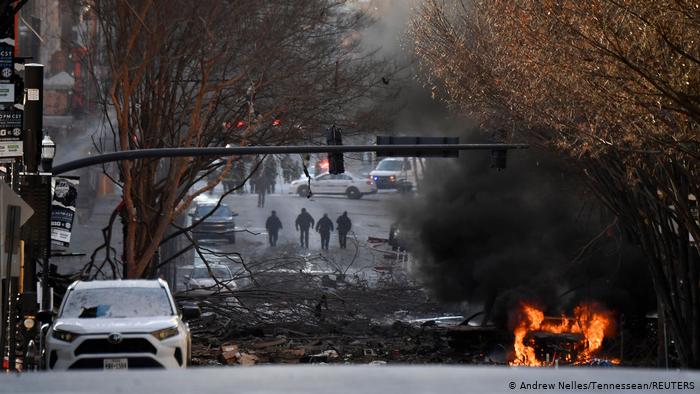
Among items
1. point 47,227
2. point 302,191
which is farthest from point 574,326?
point 302,191

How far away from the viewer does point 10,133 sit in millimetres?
18766

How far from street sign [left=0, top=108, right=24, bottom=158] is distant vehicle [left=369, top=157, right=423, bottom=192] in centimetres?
3836

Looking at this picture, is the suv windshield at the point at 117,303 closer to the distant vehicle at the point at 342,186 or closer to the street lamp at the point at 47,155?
the street lamp at the point at 47,155

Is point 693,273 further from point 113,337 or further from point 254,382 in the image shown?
point 254,382

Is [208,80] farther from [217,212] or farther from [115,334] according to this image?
[217,212]

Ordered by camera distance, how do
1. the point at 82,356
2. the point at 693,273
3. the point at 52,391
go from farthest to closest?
the point at 693,273, the point at 82,356, the point at 52,391

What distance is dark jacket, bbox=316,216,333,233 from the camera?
49500mm

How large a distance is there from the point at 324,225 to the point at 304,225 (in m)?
0.96

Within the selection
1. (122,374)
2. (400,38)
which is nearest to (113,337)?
(122,374)

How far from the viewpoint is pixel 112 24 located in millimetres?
29281

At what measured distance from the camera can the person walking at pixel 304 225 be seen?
4975 centimetres

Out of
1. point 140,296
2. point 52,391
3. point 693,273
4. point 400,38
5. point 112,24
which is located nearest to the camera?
point 52,391

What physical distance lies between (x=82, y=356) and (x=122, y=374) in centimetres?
785

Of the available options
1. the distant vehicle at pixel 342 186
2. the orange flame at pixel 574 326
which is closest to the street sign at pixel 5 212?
the orange flame at pixel 574 326
